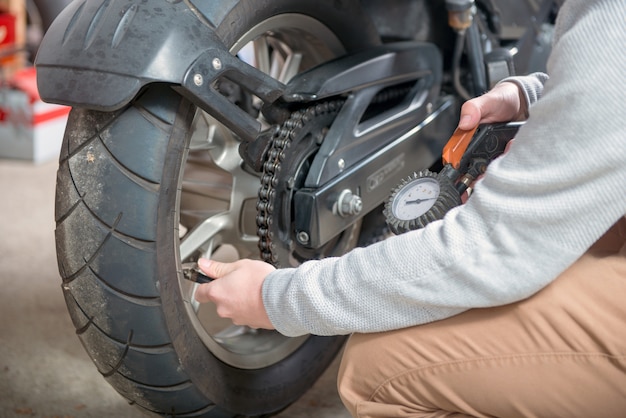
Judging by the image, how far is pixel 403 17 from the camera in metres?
1.29

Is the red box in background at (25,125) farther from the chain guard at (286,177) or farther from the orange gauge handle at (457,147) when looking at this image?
the orange gauge handle at (457,147)

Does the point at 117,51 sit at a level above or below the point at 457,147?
above

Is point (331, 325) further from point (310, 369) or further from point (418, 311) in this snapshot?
point (310, 369)

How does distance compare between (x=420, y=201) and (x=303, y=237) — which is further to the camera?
(x=303, y=237)

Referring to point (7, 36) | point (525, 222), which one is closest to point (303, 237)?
point (525, 222)

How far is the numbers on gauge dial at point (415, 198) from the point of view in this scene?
0.92m

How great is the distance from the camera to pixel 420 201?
36.7 inches

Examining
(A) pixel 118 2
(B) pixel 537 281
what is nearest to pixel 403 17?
(A) pixel 118 2

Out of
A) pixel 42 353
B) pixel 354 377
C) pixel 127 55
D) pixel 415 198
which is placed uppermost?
pixel 127 55

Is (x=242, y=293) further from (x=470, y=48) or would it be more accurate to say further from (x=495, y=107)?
(x=470, y=48)

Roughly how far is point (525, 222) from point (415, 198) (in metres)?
0.27

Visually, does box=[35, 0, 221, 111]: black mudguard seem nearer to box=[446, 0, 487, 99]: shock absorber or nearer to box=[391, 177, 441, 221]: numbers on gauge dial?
box=[391, 177, 441, 221]: numbers on gauge dial

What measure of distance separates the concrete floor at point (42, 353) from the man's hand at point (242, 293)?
0.35 meters

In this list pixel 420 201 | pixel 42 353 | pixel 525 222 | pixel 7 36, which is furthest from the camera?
pixel 7 36
